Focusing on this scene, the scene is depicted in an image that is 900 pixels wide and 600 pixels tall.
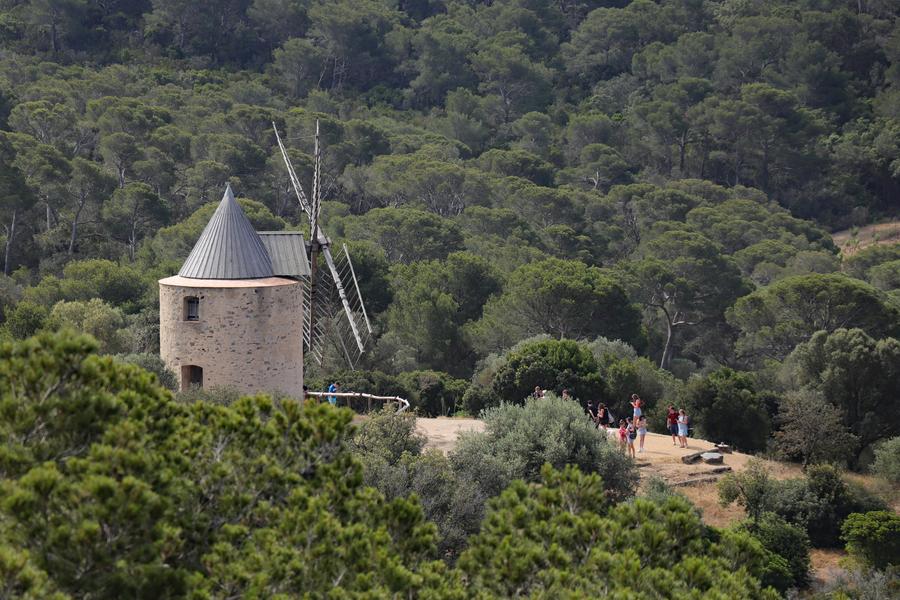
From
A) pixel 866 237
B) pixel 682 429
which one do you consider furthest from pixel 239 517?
pixel 866 237

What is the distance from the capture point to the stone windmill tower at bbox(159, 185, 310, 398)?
2198 centimetres

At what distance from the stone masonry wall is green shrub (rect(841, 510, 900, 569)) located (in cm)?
991

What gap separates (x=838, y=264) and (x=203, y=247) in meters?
35.1

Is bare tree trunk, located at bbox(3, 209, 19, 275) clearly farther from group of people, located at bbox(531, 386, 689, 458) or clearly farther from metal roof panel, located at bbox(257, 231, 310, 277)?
group of people, located at bbox(531, 386, 689, 458)

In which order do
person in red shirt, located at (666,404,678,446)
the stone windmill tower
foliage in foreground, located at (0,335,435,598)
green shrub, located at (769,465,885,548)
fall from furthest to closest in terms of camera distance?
1. person in red shirt, located at (666,404,678,446)
2. green shrub, located at (769,465,885,548)
3. the stone windmill tower
4. foliage in foreground, located at (0,335,435,598)

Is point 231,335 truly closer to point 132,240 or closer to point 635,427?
point 635,427

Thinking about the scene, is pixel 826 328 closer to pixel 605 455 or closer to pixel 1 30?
pixel 605 455

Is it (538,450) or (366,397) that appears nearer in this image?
(538,450)

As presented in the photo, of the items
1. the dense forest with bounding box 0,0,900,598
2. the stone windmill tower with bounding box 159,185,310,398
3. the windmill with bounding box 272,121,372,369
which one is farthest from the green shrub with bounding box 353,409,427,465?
the windmill with bounding box 272,121,372,369

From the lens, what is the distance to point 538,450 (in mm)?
23328

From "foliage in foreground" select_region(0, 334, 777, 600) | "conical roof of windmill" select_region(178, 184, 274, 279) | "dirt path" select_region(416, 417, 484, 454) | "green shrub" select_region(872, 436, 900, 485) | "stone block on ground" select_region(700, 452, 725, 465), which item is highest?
"conical roof of windmill" select_region(178, 184, 274, 279)

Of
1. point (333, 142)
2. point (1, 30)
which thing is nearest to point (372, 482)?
point (333, 142)

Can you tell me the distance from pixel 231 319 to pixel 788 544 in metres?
9.73

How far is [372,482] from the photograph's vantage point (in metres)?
20.5
